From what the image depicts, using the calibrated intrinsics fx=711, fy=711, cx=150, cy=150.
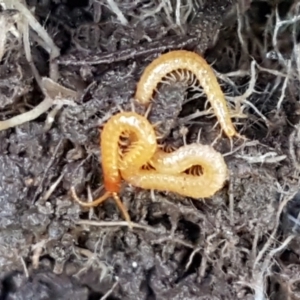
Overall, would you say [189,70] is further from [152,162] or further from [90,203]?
[90,203]

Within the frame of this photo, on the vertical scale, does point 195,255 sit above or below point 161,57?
below

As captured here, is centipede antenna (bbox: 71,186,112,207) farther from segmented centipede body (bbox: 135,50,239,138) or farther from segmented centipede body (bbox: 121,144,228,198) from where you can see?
segmented centipede body (bbox: 135,50,239,138)

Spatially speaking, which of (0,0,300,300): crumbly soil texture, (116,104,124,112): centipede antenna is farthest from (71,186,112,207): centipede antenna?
(116,104,124,112): centipede antenna

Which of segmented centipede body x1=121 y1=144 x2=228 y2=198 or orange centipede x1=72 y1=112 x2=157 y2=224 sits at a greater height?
orange centipede x1=72 y1=112 x2=157 y2=224

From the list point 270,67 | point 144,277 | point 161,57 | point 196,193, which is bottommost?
point 144,277

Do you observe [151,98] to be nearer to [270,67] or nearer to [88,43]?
[88,43]

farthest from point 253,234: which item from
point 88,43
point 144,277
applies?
point 88,43

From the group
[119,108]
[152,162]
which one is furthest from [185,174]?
[119,108]
